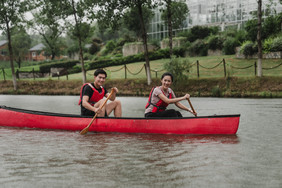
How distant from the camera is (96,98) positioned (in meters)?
7.59

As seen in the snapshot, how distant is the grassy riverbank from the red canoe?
9.69 meters

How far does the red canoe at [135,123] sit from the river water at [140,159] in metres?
0.17

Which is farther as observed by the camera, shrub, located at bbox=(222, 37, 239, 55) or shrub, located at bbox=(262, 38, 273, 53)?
shrub, located at bbox=(222, 37, 239, 55)

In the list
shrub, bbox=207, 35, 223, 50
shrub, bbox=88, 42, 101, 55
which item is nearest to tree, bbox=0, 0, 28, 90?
shrub, bbox=207, 35, 223, 50

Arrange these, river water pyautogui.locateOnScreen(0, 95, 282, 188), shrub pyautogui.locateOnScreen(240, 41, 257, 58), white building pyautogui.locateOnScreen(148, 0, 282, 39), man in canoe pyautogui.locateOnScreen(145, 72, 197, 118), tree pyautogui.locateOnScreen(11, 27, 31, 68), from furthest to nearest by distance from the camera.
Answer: tree pyautogui.locateOnScreen(11, 27, 31, 68)
white building pyautogui.locateOnScreen(148, 0, 282, 39)
shrub pyautogui.locateOnScreen(240, 41, 257, 58)
man in canoe pyautogui.locateOnScreen(145, 72, 197, 118)
river water pyautogui.locateOnScreen(0, 95, 282, 188)

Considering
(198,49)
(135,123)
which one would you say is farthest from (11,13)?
(135,123)

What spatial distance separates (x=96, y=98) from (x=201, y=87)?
38.6 feet

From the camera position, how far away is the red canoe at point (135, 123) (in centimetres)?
688

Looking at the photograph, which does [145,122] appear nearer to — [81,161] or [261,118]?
[81,161]

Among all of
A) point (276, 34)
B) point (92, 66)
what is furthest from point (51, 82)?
point (276, 34)

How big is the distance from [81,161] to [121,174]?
0.98m

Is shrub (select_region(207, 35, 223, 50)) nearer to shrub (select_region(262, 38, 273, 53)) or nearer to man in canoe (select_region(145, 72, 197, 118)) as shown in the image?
shrub (select_region(262, 38, 273, 53))

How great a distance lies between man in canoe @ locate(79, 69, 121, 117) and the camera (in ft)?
23.6

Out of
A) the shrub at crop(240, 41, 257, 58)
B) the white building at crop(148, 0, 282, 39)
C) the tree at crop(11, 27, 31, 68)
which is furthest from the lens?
the tree at crop(11, 27, 31, 68)
